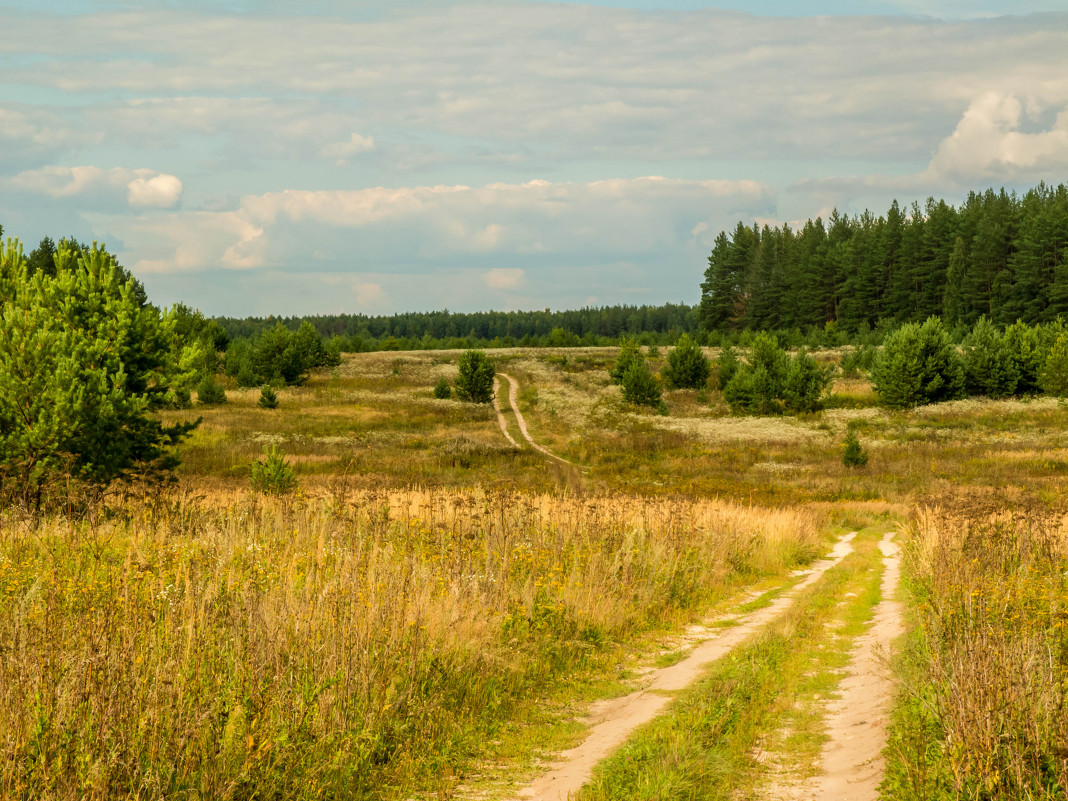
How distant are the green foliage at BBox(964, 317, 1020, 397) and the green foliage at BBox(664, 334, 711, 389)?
21273 mm

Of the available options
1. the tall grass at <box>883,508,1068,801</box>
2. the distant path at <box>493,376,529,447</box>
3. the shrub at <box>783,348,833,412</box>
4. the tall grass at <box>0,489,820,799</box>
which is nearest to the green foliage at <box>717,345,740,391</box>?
the shrub at <box>783,348,833,412</box>

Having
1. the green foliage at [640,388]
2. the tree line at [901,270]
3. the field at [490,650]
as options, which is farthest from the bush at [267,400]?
the tree line at [901,270]

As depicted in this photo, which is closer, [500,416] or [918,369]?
[918,369]

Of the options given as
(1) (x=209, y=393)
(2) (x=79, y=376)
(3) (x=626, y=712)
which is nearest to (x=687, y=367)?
(1) (x=209, y=393)

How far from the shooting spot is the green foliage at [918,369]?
6094 cm

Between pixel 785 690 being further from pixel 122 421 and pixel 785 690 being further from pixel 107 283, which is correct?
pixel 107 283

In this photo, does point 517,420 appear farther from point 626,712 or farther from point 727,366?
point 626,712

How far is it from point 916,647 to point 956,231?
106 metres

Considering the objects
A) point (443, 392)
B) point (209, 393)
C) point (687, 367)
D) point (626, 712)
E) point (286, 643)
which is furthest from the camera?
point (687, 367)

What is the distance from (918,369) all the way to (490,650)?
199 ft

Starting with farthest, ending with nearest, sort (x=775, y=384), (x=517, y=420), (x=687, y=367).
→ (x=687, y=367) → (x=775, y=384) → (x=517, y=420)

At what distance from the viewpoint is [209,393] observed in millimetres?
59938

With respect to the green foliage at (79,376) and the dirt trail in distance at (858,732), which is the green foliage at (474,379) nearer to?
the green foliage at (79,376)

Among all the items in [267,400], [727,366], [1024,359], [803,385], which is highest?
[1024,359]
